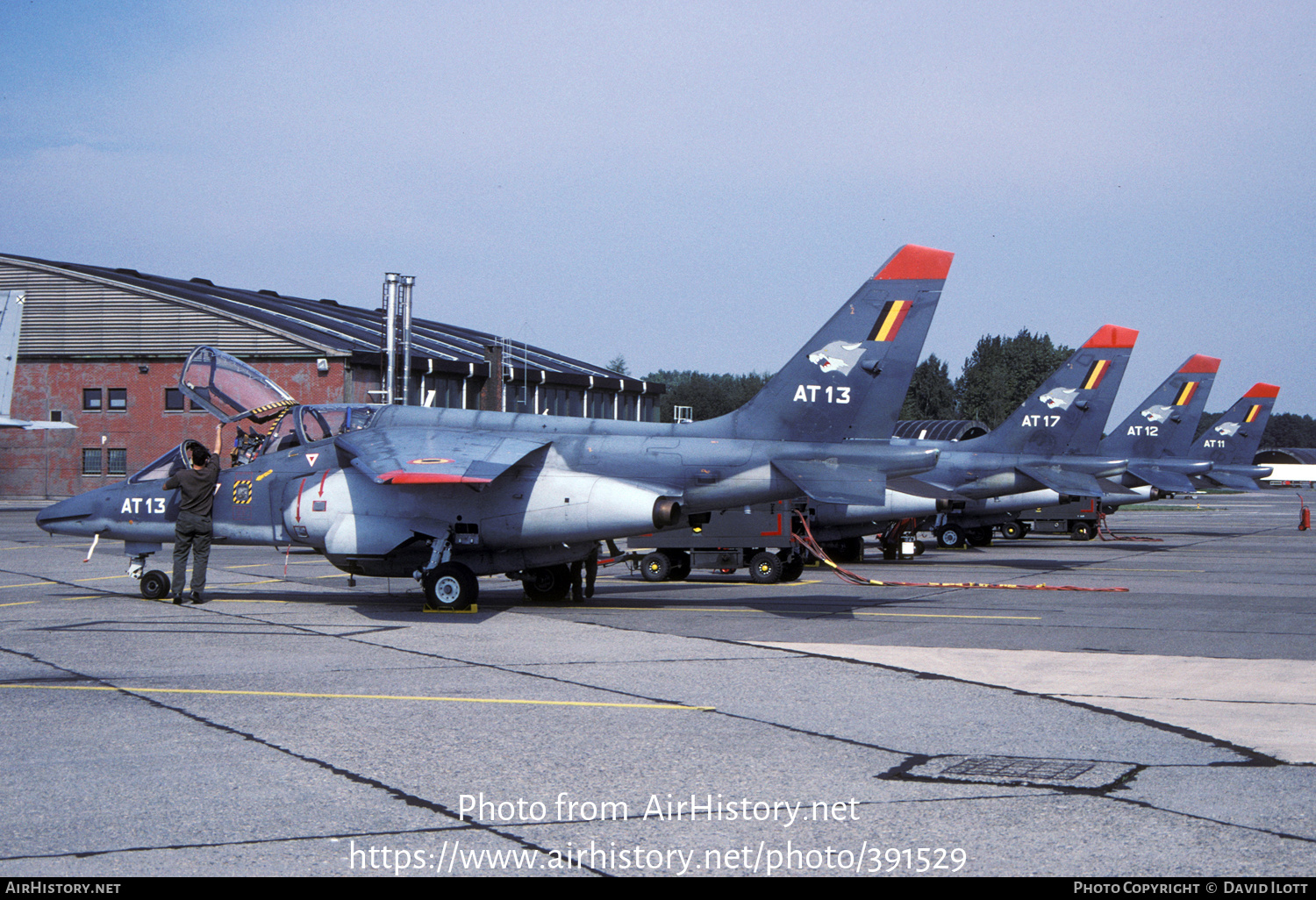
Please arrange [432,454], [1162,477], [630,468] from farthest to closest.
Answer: [1162,477]
[630,468]
[432,454]

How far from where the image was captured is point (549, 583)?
653 inches

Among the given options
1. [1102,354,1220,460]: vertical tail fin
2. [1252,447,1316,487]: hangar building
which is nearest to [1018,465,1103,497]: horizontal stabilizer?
[1102,354,1220,460]: vertical tail fin

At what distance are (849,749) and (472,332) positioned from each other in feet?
205

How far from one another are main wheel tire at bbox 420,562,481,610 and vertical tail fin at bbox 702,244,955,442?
4.40 m

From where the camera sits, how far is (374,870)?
493 cm

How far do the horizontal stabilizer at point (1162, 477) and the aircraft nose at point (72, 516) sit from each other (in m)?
29.5

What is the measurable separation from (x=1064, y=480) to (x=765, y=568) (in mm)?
11067

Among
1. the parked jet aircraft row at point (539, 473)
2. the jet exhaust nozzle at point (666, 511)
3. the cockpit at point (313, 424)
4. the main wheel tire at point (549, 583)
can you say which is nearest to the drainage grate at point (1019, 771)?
the parked jet aircraft row at point (539, 473)

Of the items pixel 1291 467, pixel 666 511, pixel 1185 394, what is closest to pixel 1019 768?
pixel 666 511

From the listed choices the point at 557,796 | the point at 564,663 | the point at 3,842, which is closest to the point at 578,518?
the point at 564,663

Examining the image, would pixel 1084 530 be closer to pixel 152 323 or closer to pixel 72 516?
pixel 72 516

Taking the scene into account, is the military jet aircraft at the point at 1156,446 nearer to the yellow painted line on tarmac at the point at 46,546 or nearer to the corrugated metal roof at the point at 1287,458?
the yellow painted line on tarmac at the point at 46,546

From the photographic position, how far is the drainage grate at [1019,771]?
6.48 metres

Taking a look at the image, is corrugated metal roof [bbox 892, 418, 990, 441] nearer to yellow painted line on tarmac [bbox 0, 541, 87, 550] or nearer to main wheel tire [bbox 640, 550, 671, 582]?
main wheel tire [bbox 640, 550, 671, 582]
